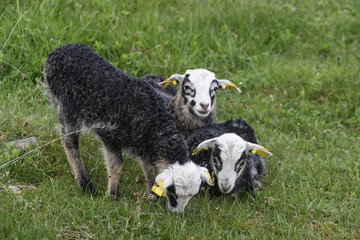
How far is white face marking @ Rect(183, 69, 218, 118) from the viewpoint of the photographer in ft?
20.0

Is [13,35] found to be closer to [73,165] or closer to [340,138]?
[73,165]

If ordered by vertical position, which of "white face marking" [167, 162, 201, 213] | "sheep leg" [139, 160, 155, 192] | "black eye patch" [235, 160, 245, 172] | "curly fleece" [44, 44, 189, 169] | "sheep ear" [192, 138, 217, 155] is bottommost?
"sheep leg" [139, 160, 155, 192]

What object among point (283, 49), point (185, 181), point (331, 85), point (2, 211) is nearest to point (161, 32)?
point (283, 49)

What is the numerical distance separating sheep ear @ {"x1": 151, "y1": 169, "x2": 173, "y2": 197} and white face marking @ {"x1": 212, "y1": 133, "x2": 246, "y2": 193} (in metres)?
0.74

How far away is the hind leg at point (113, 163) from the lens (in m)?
5.29

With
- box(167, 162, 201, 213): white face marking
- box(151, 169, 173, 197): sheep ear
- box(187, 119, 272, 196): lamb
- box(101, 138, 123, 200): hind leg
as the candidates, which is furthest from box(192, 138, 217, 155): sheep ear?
box(101, 138, 123, 200): hind leg

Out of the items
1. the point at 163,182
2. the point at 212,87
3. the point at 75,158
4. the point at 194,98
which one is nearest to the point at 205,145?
the point at 194,98

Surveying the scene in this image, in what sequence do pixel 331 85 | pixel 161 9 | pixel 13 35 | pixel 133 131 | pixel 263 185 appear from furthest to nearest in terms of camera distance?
pixel 161 9
pixel 331 85
pixel 13 35
pixel 263 185
pixel 133 131

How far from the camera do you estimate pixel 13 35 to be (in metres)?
7.28

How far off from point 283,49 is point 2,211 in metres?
6.42

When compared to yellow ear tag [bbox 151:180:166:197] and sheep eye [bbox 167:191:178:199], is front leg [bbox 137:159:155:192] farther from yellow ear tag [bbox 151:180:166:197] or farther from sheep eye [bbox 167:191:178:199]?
yellow ear tag [bbox 151:180:166:197]

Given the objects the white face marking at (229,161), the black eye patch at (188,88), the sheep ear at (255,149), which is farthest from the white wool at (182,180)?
the black eye patch at (188,88)

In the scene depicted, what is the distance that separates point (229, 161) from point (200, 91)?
3.70 feet

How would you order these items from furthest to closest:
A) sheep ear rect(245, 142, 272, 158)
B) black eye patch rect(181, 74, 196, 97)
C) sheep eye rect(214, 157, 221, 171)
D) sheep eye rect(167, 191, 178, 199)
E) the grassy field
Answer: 1. black eye patch rect(181, 74, 196, 97)
2. sheep ear rect(245, 142, 272, 158)
3. sheep eye rect(214, 157, 221, 171)
4. sheep eye rect(167, 191, 178, 199)
5. the grassy field
